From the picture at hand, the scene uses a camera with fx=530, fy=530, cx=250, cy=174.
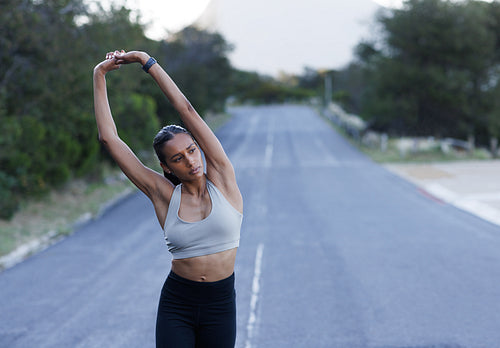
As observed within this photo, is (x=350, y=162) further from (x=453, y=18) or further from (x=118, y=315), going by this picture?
(x=118, y=315)

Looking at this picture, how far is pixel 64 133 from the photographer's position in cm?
1462

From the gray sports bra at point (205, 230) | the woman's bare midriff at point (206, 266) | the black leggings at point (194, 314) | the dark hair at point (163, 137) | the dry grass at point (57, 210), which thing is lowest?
the dry grass at point (57, 210)

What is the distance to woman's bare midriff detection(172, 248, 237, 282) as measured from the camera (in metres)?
2.59

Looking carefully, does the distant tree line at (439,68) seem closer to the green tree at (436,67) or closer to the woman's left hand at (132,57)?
the green tree at (436,67)

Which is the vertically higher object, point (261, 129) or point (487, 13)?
point (487, 13)

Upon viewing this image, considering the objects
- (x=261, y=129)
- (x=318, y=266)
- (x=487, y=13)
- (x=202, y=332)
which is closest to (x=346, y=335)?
(x=318, y=266)

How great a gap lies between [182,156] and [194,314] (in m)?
0.78

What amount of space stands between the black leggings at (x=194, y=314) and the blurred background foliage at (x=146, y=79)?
9.47m

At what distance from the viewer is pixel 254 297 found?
671 cm

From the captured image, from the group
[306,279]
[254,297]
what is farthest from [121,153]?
[306,279]

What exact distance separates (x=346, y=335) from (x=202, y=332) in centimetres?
317

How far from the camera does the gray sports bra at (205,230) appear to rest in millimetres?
2557

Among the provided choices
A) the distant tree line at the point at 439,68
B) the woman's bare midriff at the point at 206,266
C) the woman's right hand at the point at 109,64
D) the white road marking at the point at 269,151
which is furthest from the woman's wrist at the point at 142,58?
the distant tree line at the point at 439,68

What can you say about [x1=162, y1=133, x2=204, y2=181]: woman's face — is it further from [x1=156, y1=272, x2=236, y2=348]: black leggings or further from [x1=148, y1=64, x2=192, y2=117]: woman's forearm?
[x1=156, y1=272, x2=236, y2=348]: black leggings
